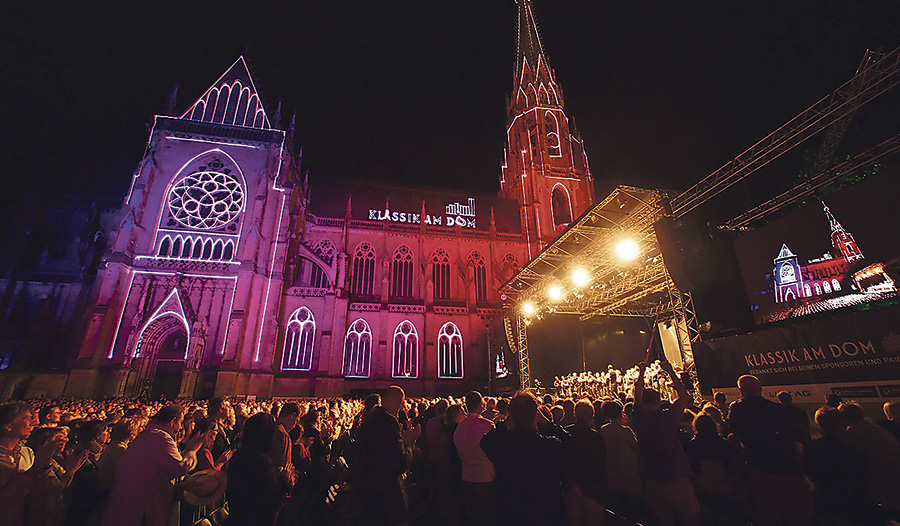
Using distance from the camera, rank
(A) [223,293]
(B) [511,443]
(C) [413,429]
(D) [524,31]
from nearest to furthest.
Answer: (B) [511,443] < (C) [413,429] < (A) [223,293] < (D) [524,31]

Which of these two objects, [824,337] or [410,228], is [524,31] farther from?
[824,337]

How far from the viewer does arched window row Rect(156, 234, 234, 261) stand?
77.6ft

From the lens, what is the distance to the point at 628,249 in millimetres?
12539

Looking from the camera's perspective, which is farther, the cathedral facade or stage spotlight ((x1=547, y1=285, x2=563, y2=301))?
the cathedral facade

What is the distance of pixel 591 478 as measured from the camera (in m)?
3.93

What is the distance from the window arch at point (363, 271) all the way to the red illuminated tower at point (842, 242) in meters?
25.5

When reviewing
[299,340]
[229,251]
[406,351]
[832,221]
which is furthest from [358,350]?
[832,221]

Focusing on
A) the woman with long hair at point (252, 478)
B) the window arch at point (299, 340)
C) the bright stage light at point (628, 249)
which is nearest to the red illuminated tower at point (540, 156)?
the window arch at point (299, 340)

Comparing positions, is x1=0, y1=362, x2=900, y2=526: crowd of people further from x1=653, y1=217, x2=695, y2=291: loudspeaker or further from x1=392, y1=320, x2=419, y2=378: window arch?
x1=392, y1=320, x2=419, y2=378: window arch

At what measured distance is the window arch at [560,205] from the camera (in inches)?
1369

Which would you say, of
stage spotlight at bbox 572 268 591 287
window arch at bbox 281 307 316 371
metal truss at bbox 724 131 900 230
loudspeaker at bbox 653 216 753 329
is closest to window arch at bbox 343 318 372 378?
window arch at bbox 281 307 316 371

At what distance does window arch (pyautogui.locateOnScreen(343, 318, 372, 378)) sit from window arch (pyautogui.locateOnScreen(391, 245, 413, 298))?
147 inches

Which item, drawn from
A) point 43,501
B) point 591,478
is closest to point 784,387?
point 591,478

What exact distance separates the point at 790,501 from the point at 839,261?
8.14m
